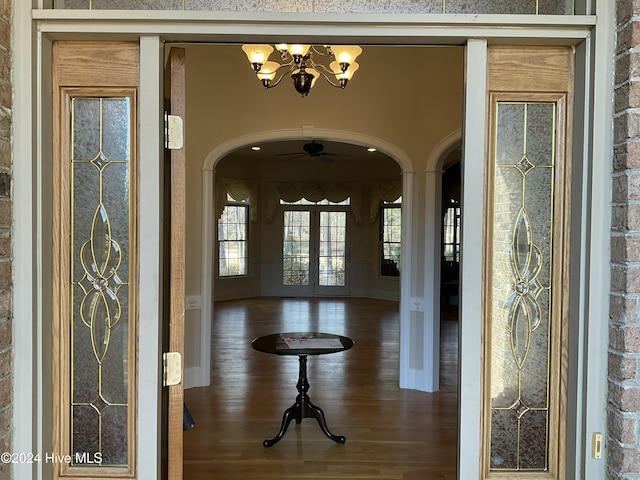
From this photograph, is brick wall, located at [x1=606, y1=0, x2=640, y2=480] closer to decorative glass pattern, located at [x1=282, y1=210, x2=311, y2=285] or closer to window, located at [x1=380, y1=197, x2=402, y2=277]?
window, located at [x1=380, y1=197, x2=402, y2=277]

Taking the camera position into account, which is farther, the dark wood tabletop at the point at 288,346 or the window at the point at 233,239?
the window at the point at 233,239

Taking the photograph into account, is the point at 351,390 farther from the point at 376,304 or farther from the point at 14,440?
the point at 376,304

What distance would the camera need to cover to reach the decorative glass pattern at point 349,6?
1599 millimetres

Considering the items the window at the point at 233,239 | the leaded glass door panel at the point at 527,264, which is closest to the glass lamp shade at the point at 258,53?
the leaded glass door panel at the point at 527,264

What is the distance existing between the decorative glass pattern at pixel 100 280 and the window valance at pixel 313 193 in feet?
32.7

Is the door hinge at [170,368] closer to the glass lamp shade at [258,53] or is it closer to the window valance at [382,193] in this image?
the glass lamp shade at [258,53]

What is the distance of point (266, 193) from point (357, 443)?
859cm

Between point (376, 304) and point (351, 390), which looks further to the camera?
point (376, 304)

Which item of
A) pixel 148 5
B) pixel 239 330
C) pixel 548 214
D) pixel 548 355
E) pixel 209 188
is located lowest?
pixel 239 330

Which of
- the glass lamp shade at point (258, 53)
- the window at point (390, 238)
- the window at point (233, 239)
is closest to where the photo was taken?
the glass lamp shade at point (258, 53)

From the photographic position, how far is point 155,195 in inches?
63.1

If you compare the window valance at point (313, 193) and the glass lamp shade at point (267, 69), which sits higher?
the glass lamp shade at point (267, 69)

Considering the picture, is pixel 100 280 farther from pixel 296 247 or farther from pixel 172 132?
pixel 296 247

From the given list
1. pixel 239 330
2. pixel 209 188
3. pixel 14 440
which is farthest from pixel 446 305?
pixel 14 440
